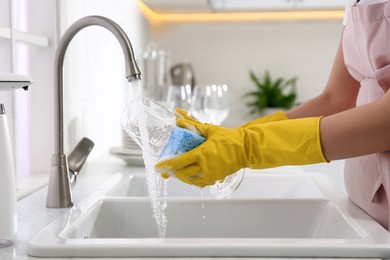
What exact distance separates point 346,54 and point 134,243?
0.65 metres

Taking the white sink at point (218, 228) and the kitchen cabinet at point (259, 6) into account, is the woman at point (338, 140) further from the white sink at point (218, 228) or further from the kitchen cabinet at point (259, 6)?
the kitchen cabinet at point (259, 6)

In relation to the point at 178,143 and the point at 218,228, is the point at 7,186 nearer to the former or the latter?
the point at 178,143

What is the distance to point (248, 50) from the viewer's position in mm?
3770

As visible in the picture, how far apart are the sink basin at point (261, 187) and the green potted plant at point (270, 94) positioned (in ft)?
6.49

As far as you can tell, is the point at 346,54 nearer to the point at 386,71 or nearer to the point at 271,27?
the point at 386,71

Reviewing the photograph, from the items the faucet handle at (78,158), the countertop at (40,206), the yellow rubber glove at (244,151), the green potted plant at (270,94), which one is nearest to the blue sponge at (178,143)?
the yellow rubber glove at (244,151)

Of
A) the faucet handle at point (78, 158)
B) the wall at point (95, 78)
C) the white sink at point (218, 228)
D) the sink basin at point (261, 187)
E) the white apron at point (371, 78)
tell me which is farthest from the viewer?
the wall at point (95, 78)

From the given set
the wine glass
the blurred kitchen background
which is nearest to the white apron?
the blurred kitchen background

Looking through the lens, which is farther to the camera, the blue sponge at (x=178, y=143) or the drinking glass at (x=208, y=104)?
the drinking glass at (x=208, y=104)

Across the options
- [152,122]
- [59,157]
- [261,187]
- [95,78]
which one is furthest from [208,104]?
[152,122]

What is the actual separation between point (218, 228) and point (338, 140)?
40 cm

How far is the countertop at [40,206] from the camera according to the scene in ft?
2.87

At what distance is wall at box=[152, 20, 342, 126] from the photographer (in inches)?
147

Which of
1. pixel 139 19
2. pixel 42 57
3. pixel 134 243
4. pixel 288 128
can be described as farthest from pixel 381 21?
pixel 139 19
